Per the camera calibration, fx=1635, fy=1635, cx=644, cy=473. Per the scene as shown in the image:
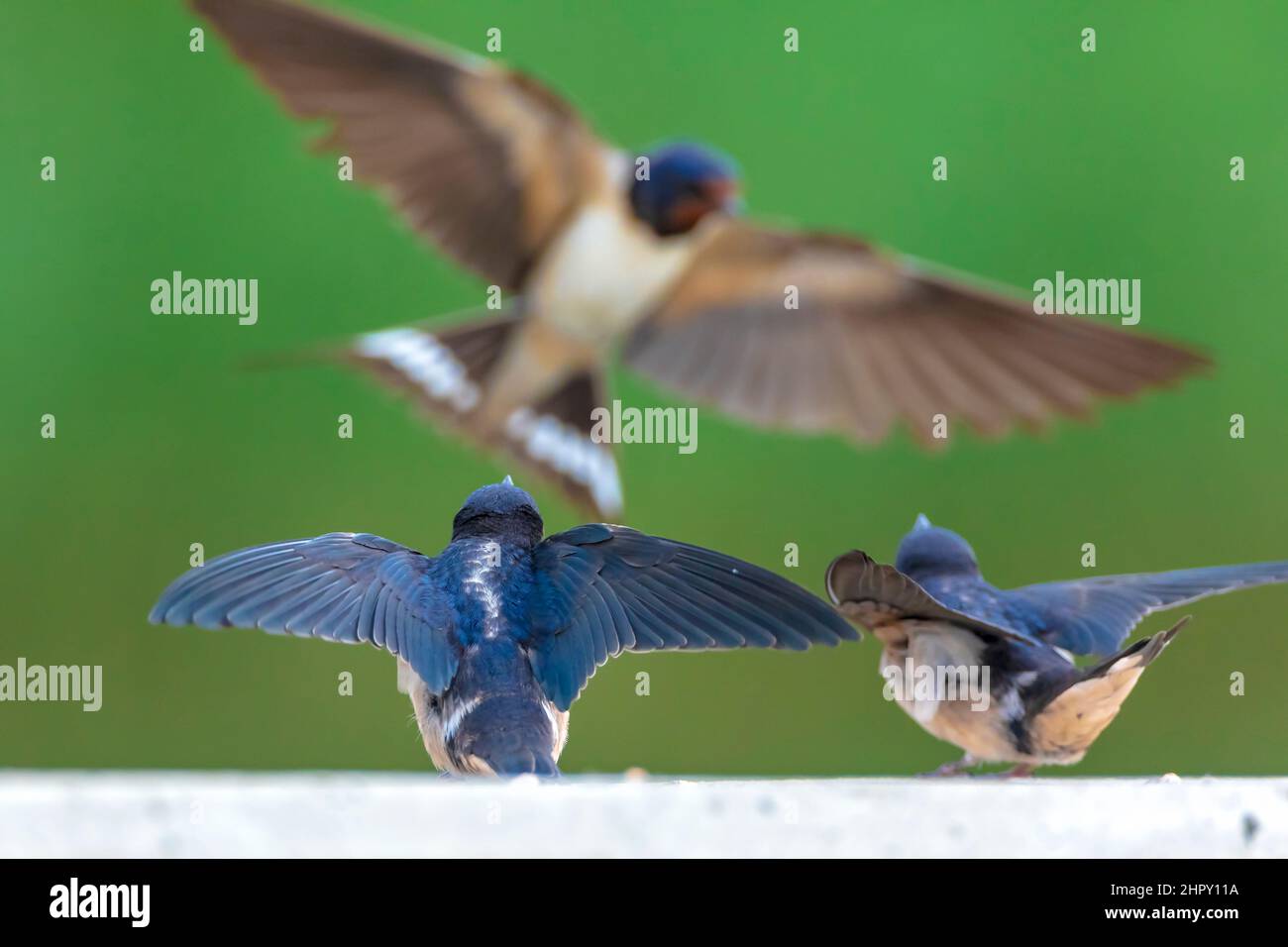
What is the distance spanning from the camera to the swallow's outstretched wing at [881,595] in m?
1.52

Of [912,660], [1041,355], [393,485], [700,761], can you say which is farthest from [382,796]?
[700,761]

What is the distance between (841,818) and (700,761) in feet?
8.10

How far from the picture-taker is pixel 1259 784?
112cm

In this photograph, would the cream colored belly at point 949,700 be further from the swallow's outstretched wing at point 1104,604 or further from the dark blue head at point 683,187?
the dark blue head at point 683,187

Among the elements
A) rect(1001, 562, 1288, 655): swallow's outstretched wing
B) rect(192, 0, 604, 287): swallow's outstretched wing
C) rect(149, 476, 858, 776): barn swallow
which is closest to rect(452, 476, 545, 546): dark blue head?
rect(149, 476, 858, 776): barn swallow

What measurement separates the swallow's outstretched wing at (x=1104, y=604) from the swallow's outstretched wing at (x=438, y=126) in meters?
1.15

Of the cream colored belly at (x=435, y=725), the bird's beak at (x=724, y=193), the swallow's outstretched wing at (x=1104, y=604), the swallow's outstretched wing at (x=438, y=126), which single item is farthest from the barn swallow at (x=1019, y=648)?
the swallow's outstretched wing at (x=438, y=126)

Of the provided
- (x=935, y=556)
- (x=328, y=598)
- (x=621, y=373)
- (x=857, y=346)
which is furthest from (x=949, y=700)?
(x=621, y=373)

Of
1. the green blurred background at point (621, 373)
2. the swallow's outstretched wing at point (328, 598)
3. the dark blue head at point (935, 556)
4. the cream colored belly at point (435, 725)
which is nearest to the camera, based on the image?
the swallow's outstretched wing at point (328, 598)

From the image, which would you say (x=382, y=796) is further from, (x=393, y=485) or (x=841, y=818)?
(x=393, y=485)

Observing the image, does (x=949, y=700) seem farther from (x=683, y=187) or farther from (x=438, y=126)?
(x=438, y=126)

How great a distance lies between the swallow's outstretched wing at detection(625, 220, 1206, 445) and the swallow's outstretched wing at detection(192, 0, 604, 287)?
29 centimetres

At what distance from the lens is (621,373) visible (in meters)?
3.08

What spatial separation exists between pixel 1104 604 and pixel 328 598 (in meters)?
0.92
